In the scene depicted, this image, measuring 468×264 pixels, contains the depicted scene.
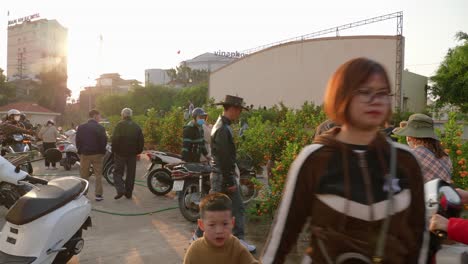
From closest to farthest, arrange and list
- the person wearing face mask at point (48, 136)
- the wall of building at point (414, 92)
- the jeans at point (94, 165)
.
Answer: the jeans at point (94, 165) < the person wearing face mask at point (48, 136) < the wall of building at point (414, 92)

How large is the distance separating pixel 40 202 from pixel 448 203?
134 inches

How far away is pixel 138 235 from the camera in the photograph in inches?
251

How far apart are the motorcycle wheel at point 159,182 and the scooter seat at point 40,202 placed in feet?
15.3

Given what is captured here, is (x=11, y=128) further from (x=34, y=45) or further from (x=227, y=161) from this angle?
(x=34, y=45)

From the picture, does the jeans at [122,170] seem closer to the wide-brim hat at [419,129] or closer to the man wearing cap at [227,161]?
the man wearing cap at [227,161]

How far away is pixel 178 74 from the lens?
289 feet

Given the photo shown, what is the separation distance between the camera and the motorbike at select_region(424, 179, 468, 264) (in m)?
1.86

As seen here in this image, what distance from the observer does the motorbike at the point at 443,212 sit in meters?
1.86

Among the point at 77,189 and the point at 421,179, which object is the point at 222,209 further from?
the point at 77,189

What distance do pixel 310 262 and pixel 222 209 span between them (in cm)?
113

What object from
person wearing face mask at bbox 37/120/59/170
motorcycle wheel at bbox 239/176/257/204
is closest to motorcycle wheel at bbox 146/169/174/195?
motorcycle wheel at bbox 239/176/257/204

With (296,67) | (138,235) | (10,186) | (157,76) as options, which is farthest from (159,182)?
(157,76)

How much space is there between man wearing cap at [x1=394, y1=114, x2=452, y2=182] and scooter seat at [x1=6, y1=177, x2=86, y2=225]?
3.22 metres

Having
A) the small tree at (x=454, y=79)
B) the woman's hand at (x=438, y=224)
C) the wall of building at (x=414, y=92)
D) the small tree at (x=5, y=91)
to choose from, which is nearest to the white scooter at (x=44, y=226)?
the woman's hand at (x=438, y=224)
